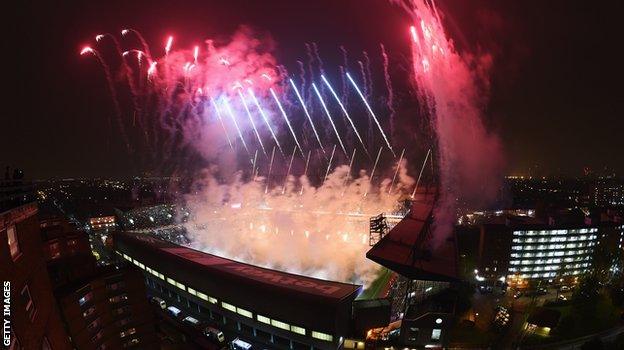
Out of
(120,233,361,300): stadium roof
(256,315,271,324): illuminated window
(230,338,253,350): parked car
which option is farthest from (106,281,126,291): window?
(256,315,271,324): illuminated window

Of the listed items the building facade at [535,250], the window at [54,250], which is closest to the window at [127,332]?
the window at [54,250]

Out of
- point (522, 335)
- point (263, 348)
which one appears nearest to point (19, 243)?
point (263, 348)

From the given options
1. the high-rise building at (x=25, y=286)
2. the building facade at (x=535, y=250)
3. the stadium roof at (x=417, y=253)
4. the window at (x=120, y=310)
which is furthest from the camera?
the building facade at (x=535, y=250)

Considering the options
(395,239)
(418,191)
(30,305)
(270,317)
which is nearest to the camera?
(30,305)

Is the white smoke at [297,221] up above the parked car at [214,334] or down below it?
above

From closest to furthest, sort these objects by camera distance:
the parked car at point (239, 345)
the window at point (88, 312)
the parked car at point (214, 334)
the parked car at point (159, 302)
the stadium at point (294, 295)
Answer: the window at point (88, 312) → the stadium at point (294, 295) → the parked car at point (239, 345) → the parked car at point (214, 334) → the parked car at point (159, 302)

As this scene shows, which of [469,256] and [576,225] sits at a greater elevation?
[576,225]

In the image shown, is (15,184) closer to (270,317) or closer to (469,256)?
(270,317)

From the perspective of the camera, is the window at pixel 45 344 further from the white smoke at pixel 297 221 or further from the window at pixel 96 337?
the white smoke at pixel 297 221
